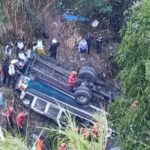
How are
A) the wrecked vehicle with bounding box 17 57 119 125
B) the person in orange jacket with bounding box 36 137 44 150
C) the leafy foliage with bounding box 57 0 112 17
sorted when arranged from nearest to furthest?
1. the person in orange jacket with bounding box 36 137 44 150
2. the wrecked vehicle with bounding box 17 57 119 125
3. the leafy foliage with bounding box 57 0 112 17

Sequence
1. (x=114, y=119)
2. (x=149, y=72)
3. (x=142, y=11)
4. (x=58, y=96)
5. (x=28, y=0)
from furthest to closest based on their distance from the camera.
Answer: (x=28, y=0)
(x=58, y=96)
(x=114, y=119)
(x=142, y=11)
(x=149, y=72)

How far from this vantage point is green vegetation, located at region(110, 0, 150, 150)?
10.7 meters

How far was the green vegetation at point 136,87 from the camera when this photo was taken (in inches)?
420

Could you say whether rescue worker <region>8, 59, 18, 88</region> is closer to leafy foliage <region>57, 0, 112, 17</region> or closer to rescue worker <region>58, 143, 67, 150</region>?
leafy foliage <region>57, 0, 112, 17</region>

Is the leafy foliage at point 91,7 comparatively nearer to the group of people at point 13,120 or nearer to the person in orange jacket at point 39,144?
the group of people at point 13,120

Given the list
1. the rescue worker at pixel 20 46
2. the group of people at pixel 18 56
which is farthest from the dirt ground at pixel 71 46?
the rescue worker at pixel 20 46

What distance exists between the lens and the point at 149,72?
10.2 metres

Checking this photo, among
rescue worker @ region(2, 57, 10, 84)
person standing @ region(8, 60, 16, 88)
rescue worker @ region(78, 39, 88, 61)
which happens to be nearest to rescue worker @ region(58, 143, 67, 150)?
person standing @ region(8, 60, 16, 88)

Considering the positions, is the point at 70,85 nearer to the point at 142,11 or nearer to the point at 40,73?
the point at 40,73

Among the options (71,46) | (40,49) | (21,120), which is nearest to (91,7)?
(71,46)

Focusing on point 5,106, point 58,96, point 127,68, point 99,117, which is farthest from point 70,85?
point 99,117

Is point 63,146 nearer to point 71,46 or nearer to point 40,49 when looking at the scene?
point 40,49

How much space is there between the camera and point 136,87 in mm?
11102

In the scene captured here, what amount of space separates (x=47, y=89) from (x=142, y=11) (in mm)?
3978
